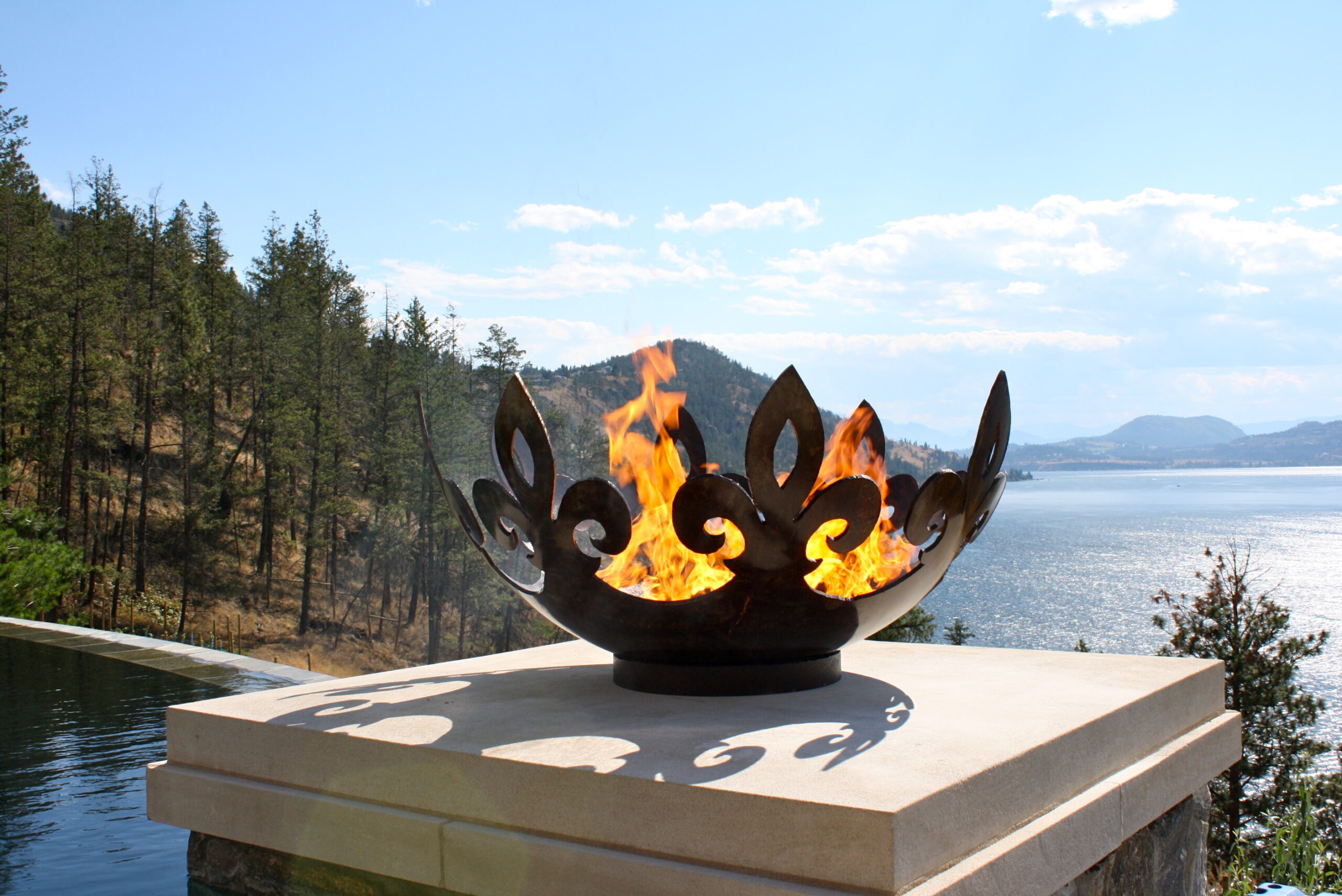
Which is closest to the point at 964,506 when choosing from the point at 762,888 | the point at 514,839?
the point at 762,888

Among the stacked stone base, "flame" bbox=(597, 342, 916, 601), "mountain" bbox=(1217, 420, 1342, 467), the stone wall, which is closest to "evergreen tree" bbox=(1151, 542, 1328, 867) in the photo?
the stone wall

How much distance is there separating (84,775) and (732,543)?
329 cm

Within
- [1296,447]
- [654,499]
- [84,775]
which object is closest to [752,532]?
[654,499]

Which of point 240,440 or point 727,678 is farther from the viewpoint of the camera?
point 240,440

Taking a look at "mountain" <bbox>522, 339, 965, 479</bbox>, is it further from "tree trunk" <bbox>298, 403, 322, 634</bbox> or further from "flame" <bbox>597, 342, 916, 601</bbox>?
"flame" <bbox>597, 342, 916, 601</bbox>

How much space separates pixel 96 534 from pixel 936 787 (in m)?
25.6

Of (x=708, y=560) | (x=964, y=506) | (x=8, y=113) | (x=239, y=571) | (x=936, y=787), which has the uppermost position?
(x=8, y=113)

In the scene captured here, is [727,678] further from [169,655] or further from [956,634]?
[956,634]

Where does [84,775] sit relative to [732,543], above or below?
below

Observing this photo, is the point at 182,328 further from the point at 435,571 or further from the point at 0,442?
the point at 435,571

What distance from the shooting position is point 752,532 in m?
2.48

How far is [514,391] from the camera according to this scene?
9.05 feet

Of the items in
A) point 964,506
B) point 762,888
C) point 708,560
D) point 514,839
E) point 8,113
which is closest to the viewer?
point 762,888

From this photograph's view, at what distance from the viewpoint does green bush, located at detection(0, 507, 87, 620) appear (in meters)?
11.6
